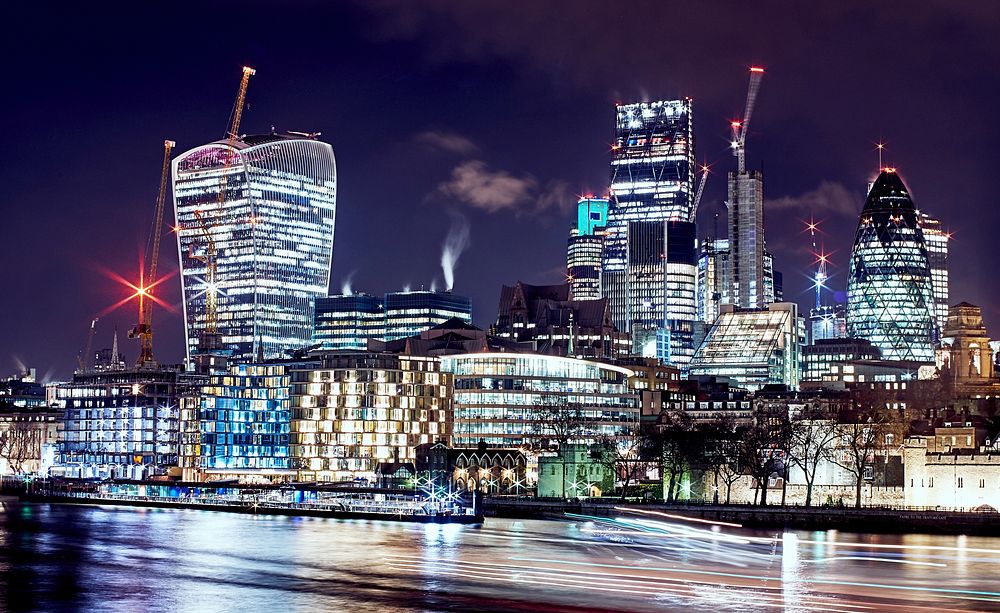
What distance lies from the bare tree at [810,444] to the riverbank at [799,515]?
33.6 ft

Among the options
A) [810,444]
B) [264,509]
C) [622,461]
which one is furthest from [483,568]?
[622,461]

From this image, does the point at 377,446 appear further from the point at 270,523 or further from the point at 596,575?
the point at 596,575

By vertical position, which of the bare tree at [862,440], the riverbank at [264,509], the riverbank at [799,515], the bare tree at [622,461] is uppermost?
the bare tree at [862,440]

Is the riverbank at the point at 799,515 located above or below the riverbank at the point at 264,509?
above

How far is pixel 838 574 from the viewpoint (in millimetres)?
90625

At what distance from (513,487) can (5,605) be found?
107688 mm

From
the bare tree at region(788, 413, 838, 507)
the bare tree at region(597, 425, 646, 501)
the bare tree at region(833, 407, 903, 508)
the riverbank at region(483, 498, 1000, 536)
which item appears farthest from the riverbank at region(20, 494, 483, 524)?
the bare tree at region(833, 407, 903, 508)

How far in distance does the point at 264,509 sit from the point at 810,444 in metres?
61.3

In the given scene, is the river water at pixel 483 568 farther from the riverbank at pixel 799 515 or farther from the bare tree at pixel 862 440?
the bare tree at pixel 862 440

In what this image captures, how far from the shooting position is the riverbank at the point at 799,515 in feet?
433

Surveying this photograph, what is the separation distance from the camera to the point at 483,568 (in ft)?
298

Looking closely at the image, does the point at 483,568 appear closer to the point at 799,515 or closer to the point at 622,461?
the point at 799,515

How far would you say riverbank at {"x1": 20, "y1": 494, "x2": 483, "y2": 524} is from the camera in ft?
454

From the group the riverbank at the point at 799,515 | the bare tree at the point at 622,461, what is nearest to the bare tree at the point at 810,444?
the riverbank at the point at 799,515
